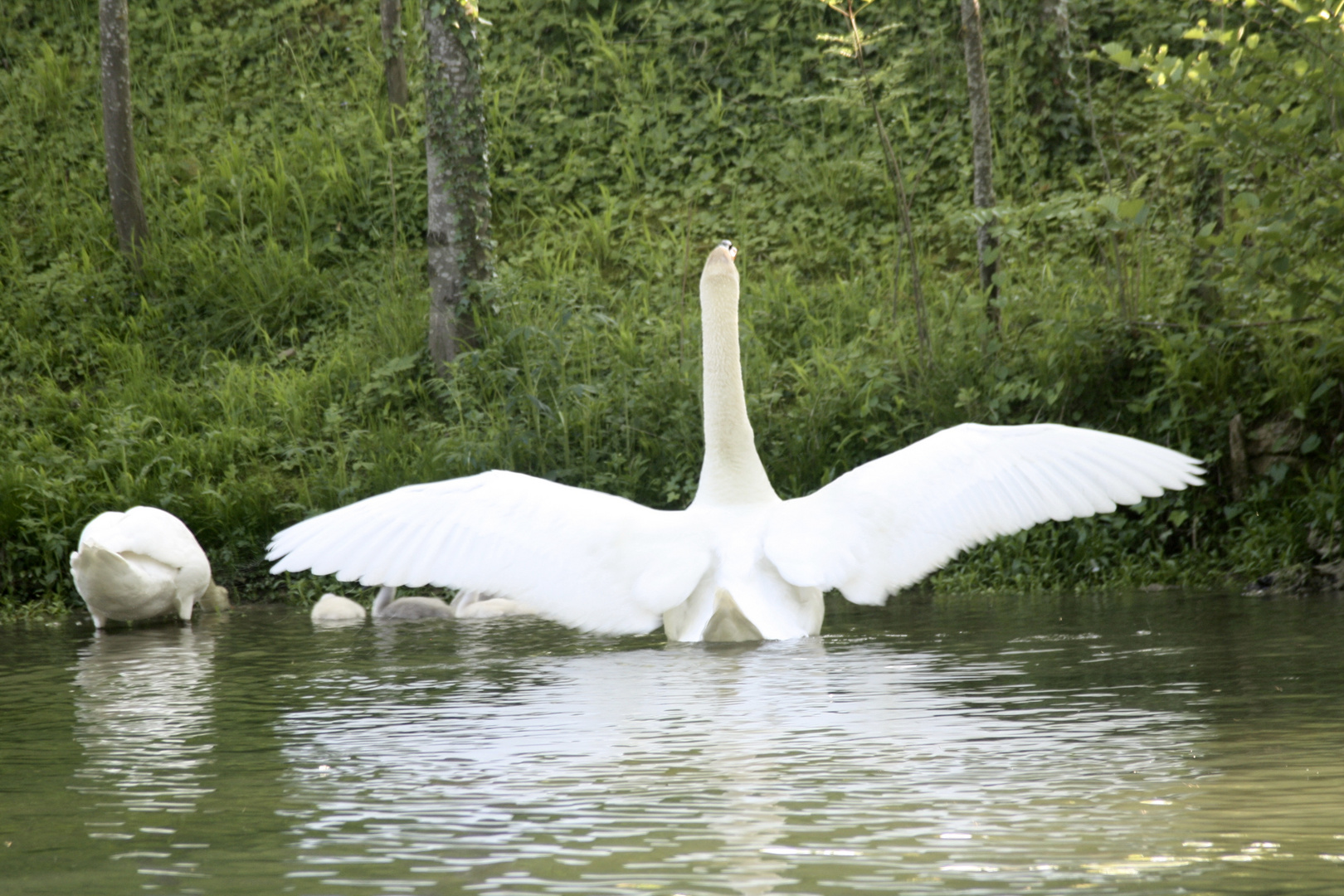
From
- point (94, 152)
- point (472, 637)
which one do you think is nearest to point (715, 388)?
point (472, 637)

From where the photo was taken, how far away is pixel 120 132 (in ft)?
40.9

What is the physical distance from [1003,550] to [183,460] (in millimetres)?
5404

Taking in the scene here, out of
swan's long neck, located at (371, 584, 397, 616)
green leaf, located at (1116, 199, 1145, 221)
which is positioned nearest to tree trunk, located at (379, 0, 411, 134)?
swan's long neck, located at (371, 584, 397, 616)

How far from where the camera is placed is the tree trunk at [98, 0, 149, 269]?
40.2ft

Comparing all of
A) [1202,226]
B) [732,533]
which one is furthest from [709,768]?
[1202,226]

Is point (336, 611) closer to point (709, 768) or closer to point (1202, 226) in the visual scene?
point (709, 768)

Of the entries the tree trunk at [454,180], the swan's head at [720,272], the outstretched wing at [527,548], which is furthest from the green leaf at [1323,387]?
the tree trunk at [454,180]

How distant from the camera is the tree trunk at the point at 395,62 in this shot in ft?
43.9

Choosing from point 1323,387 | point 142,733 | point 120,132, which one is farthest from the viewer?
point 120,132

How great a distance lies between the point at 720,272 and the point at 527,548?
68.7 inches

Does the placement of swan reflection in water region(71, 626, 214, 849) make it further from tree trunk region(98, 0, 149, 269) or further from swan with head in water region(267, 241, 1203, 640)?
tree trunk region(98, 0, 149, 269)

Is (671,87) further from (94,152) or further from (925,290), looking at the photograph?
(94,152)

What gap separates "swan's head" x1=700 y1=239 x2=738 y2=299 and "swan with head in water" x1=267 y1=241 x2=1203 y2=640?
1188 mm

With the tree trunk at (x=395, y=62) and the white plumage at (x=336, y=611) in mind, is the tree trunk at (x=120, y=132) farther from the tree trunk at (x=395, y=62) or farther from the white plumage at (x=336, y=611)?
the white plumage at (x=336, y=611)
